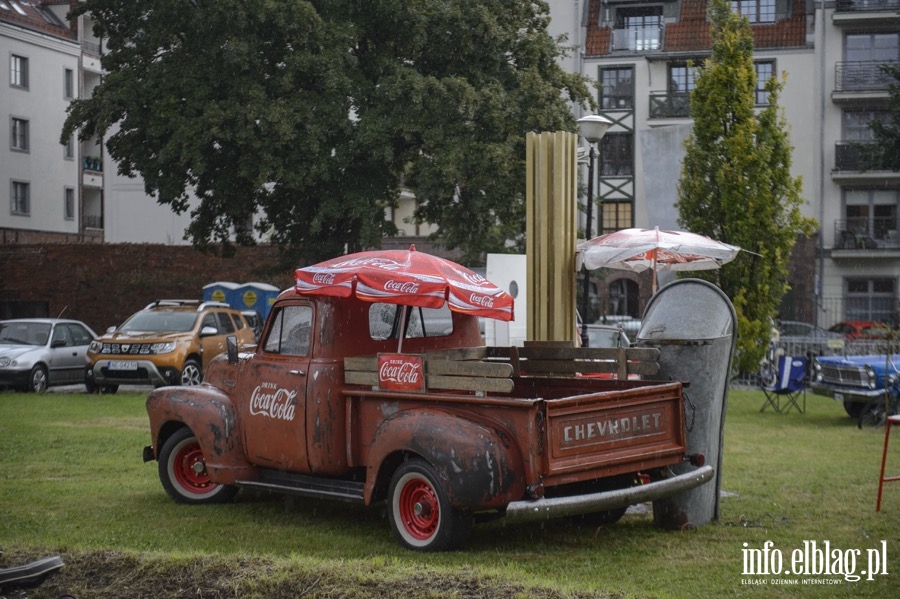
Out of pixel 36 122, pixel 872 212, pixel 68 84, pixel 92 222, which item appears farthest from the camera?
pixel 92 222

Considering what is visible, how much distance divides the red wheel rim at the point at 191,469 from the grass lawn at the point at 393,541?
28cm

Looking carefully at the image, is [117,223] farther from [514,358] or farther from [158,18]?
[514,358]

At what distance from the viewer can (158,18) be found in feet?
93.8

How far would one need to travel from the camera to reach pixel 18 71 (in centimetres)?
5309

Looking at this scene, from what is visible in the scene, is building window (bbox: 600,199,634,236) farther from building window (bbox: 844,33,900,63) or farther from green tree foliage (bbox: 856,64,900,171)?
building window (bbox: 844,33,900,63)

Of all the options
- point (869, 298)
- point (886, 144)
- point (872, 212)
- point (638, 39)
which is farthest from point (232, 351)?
point (872, 212)

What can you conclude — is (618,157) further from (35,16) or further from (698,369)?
(698,369)

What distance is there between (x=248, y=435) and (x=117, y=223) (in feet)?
147

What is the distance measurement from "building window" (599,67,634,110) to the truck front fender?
40.2m

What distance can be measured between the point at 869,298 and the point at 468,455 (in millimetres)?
41146

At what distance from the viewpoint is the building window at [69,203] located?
56.8 metres

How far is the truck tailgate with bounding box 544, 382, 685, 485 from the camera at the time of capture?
7.99 meters

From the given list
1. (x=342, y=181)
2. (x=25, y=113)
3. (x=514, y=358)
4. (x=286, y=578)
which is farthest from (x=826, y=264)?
(x=286, y=578)

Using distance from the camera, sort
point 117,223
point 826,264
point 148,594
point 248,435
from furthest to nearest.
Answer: point 117,223 → point 826,264 → point 248,435 → point 148,594
